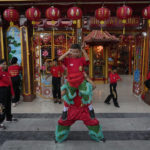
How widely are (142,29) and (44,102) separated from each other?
15.1 feet

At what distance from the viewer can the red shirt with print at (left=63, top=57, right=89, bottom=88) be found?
3.28 meters

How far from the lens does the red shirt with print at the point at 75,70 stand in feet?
10.8

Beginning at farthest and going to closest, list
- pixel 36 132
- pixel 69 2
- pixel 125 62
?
pixel 125 62
pixel 69 2
pixel 36 132

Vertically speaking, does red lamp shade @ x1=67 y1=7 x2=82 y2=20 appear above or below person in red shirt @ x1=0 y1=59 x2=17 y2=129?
above

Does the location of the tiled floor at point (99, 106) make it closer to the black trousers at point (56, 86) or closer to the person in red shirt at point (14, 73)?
the person in red shirt at point (14, 73)

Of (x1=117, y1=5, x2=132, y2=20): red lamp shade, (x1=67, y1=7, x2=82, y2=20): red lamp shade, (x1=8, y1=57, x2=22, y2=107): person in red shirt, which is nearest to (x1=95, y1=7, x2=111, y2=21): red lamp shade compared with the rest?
(x1=117, y1=5, x2=132, y2=20): red lamp shade

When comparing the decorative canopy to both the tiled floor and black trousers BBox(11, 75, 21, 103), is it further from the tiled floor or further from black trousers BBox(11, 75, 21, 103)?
black trousers BBox(11, 75, 21, 103)

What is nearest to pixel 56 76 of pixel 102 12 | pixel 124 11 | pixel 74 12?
pixel 74 12

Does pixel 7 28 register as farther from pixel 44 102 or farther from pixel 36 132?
pixel 36 132

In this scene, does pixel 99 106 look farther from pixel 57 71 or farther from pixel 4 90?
pixel 4 90

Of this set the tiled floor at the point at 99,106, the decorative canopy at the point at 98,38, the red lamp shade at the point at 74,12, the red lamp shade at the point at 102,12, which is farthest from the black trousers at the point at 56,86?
the decorative canopy at the point at 98,38

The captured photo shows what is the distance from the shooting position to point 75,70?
3.32m

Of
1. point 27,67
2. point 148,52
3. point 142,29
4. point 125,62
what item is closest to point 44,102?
point 27,67

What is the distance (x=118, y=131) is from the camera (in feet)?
13.1
